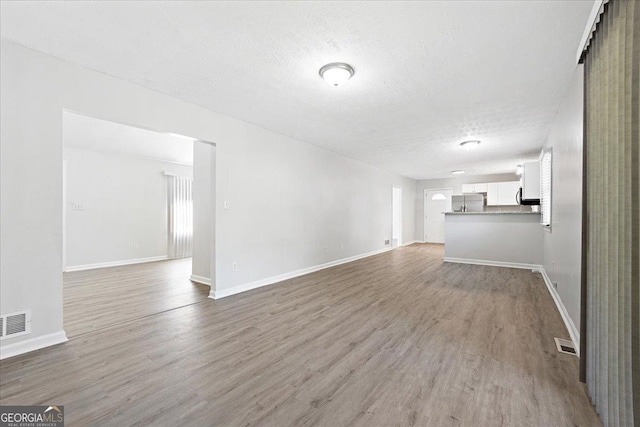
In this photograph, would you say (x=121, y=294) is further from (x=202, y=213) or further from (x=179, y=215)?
(x=179, y=215)

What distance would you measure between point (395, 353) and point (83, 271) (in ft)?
22.0

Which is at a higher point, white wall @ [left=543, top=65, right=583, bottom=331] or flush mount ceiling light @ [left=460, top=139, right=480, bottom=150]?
flush mount ceiling light @ [left=460, top=139, right=480, bottom=150]

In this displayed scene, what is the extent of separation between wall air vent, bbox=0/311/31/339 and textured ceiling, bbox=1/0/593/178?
7.67 feet

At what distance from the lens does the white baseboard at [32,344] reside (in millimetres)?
2279

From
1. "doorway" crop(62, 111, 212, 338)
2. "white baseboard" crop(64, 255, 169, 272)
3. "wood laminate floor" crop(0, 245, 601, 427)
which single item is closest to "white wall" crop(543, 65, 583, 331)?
"wood laminate floor" crop(0, 245, 601, 427)

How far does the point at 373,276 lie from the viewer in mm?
5305

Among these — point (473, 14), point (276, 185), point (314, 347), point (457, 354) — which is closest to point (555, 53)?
point (473, 14)

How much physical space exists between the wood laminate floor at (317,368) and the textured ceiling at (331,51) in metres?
2.64

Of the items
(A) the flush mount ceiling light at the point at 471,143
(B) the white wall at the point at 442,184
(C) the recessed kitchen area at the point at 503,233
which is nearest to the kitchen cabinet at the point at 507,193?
(B) the white wall at the point at 442,184

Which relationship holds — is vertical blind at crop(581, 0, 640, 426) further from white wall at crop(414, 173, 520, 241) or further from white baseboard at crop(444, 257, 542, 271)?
white wall at crop(414, 173, 520, 241)

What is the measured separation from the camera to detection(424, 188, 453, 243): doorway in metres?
10.6

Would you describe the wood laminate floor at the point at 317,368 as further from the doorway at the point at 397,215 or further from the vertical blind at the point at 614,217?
the doorway at the point at 397,215

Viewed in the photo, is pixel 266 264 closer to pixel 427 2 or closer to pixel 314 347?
pixel 314 347

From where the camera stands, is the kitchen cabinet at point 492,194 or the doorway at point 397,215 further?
the doorway at point 397,215
